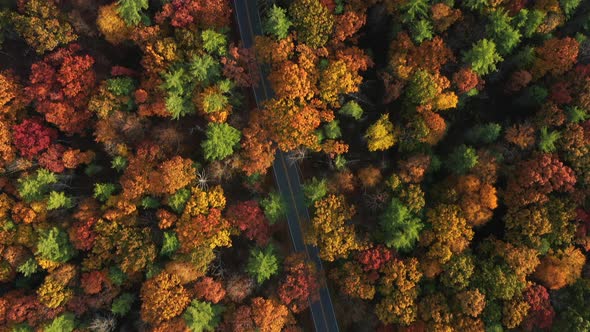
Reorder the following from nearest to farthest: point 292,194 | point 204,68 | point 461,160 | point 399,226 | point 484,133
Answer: point 399,226
point 204,68
point 461,160
point 484,133
point 292,194

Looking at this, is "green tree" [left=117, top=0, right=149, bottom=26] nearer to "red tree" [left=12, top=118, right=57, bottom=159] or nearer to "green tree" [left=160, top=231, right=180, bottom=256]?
"red tree" [left=12, top=118, right=57, bottom=159]

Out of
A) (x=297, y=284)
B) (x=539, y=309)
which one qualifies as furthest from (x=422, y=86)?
(x=539, y=309)

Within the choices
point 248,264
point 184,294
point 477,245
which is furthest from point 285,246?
point 477,245

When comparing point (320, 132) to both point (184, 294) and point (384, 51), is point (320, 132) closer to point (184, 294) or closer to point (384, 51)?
point (384, 51)

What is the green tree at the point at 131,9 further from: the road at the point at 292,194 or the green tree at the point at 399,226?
the green tree at the point at 399,226

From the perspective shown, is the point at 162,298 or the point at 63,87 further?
the point at 63,87

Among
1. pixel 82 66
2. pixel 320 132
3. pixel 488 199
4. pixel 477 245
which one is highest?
pixel 82 66

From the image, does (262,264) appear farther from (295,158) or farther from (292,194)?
(295,158)
